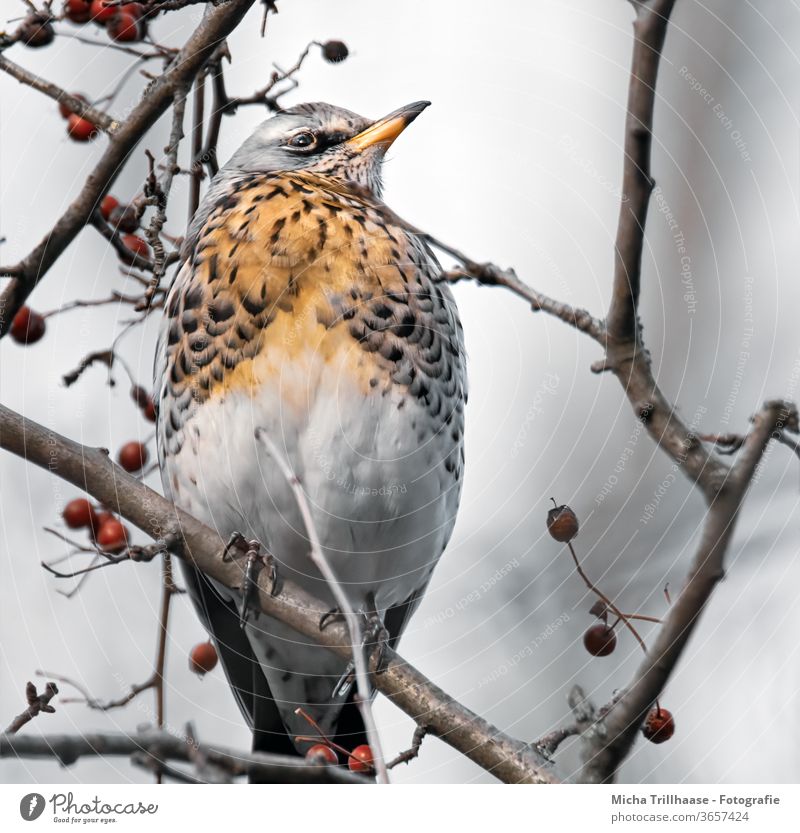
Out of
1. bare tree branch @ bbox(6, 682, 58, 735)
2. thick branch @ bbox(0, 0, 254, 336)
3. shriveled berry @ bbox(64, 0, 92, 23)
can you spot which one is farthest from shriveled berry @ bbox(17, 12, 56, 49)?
bare tree branch @ bbox(6, 682, 58, 735)

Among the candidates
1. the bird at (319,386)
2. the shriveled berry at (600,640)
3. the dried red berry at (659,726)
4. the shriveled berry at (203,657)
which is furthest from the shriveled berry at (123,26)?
the dried red berry at (659,726)

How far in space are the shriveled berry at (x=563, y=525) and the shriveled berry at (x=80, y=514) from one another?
0.79m

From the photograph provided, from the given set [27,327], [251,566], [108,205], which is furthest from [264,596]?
[108,205]

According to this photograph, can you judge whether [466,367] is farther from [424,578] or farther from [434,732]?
[434,732]

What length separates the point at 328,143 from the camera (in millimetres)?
2156

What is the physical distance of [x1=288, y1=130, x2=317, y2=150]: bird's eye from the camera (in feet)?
7.09

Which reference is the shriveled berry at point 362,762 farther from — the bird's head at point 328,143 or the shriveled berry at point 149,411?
the bird's head at point 328,143

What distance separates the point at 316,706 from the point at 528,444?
0.72m

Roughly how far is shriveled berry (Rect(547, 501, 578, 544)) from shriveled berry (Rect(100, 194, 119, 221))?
0.93 metres

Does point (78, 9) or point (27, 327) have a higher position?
point (78, 9)

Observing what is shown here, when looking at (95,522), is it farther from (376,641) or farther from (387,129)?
(387,129)

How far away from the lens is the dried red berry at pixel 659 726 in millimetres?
1571

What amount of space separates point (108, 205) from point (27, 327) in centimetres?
26

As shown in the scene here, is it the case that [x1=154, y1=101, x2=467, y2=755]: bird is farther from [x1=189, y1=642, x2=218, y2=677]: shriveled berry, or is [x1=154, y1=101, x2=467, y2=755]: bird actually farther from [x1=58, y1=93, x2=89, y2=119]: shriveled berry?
[x1=58, y1=93, x2=89, y2=119]: shriveled berry
